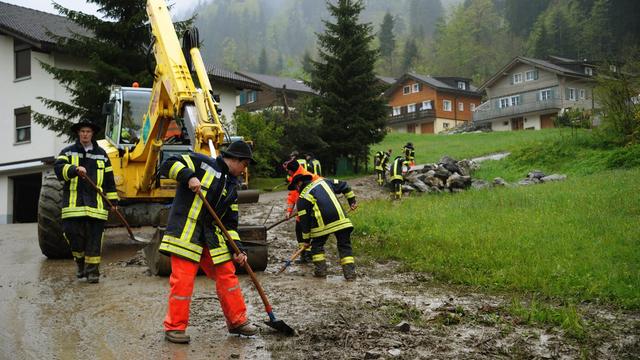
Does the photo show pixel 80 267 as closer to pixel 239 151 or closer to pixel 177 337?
pixel 177 337

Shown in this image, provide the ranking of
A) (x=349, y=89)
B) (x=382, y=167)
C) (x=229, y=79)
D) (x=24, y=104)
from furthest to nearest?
1. (x=229, y=79)
2. (x=349, y=89)
3. (x=24, y=104)
4. (x=382, y=167)

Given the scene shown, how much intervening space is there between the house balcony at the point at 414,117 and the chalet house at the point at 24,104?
138 feet

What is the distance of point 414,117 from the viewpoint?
6419 centimetres

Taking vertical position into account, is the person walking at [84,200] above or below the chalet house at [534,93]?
below

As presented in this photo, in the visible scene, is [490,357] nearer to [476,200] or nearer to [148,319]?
[148,319]

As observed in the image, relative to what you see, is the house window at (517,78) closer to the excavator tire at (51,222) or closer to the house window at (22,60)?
the house window at (22,60)

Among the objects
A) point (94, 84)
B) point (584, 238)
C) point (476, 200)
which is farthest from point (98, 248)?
point (94, 84)

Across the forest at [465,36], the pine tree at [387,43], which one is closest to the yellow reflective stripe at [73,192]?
the forest at [465,36]

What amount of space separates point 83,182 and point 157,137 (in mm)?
1449

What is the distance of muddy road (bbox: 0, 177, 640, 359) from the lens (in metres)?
4.88

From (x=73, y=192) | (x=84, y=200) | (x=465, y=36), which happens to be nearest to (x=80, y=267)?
(x=84, y=200)

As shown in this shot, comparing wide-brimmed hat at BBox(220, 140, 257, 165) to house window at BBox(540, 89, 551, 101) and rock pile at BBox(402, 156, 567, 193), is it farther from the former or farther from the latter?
house window at BBox(540, 89, 551, 101)

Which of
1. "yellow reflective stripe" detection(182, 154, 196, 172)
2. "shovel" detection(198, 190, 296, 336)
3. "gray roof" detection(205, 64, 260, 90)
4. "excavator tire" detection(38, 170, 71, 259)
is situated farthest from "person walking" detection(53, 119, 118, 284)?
"gray roof" detection(205, 64, 260, 90)

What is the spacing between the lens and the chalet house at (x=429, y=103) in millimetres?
63812
